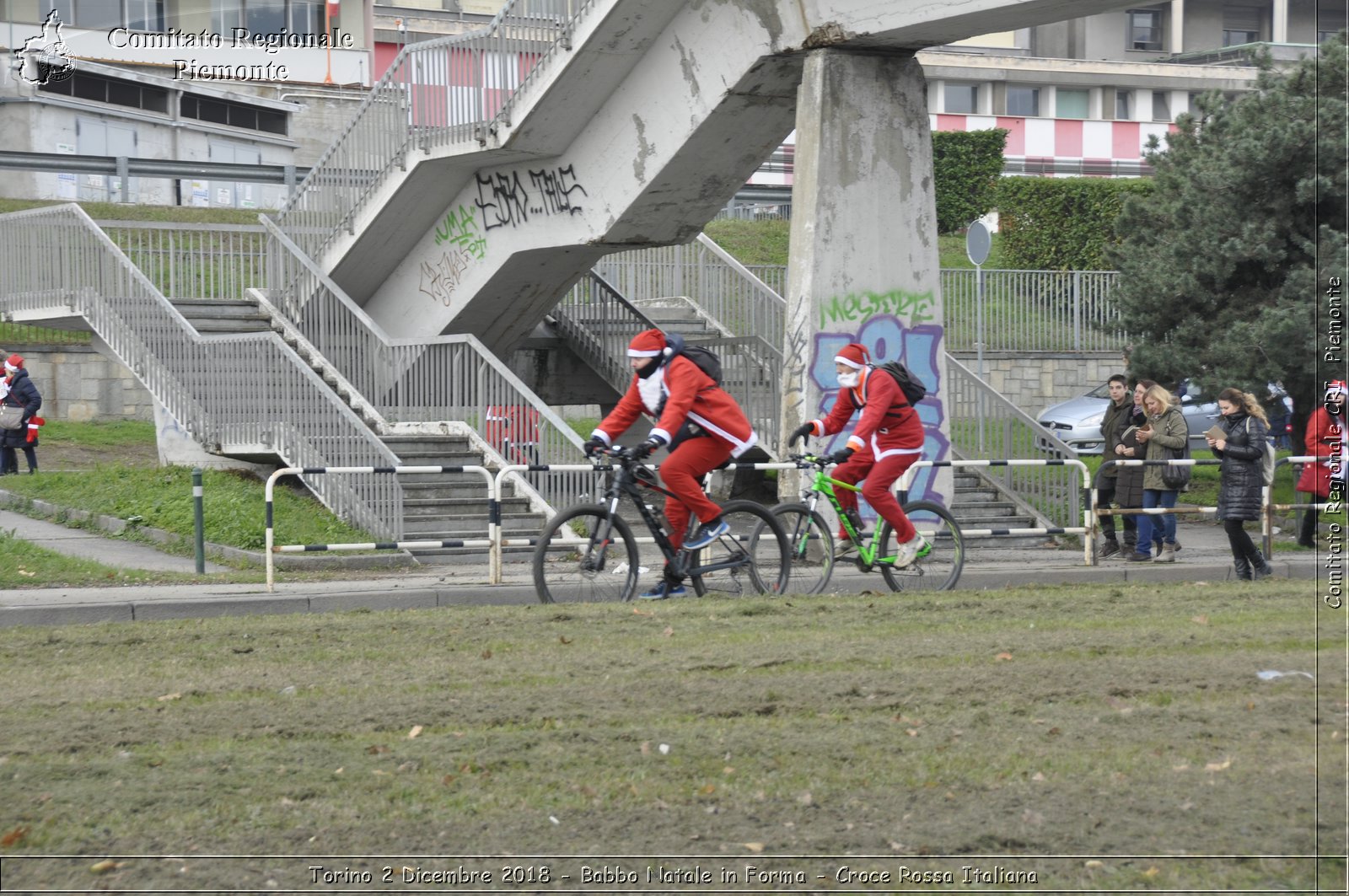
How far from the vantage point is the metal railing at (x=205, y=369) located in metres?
16.4

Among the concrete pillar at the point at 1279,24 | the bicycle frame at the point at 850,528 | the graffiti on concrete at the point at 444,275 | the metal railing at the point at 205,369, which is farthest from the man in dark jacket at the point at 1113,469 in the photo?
the concrete pillar at the point at 1279,24

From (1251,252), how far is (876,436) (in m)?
8.81

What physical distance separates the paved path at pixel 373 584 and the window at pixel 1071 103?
5199 centimetres

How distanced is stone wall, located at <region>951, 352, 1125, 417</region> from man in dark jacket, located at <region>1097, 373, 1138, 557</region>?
13757 mm

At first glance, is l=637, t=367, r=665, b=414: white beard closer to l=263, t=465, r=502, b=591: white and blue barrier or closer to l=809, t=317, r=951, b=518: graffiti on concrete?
l=263, t=465, r=502, b=591: white and blue barrier

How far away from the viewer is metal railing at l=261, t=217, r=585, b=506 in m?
17.3

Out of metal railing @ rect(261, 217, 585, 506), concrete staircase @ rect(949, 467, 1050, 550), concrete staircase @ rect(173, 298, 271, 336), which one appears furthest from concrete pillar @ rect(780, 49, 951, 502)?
concrete staircase @ rect(173, 298, 271, 336)

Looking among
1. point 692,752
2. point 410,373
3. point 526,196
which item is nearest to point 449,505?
point 410,373

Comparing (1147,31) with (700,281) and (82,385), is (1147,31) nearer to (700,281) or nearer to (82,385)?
(700,281)

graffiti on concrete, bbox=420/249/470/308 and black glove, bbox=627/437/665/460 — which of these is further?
graffiti on concrete, bbox=420/249/470/308

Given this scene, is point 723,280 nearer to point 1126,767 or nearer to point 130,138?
point 1126,767

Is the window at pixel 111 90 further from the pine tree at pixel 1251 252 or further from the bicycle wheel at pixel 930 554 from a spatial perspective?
the bicycle wheel at pixel 930 554

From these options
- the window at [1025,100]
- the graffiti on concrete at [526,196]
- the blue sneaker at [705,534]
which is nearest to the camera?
the blue sneaker at [705,534]

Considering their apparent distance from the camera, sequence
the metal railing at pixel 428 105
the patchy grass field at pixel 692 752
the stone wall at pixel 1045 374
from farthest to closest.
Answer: the stone wall at pixel 1045 374 < the metal railing at pixel 428 105 < the patchy grass field at pixel 692 752
